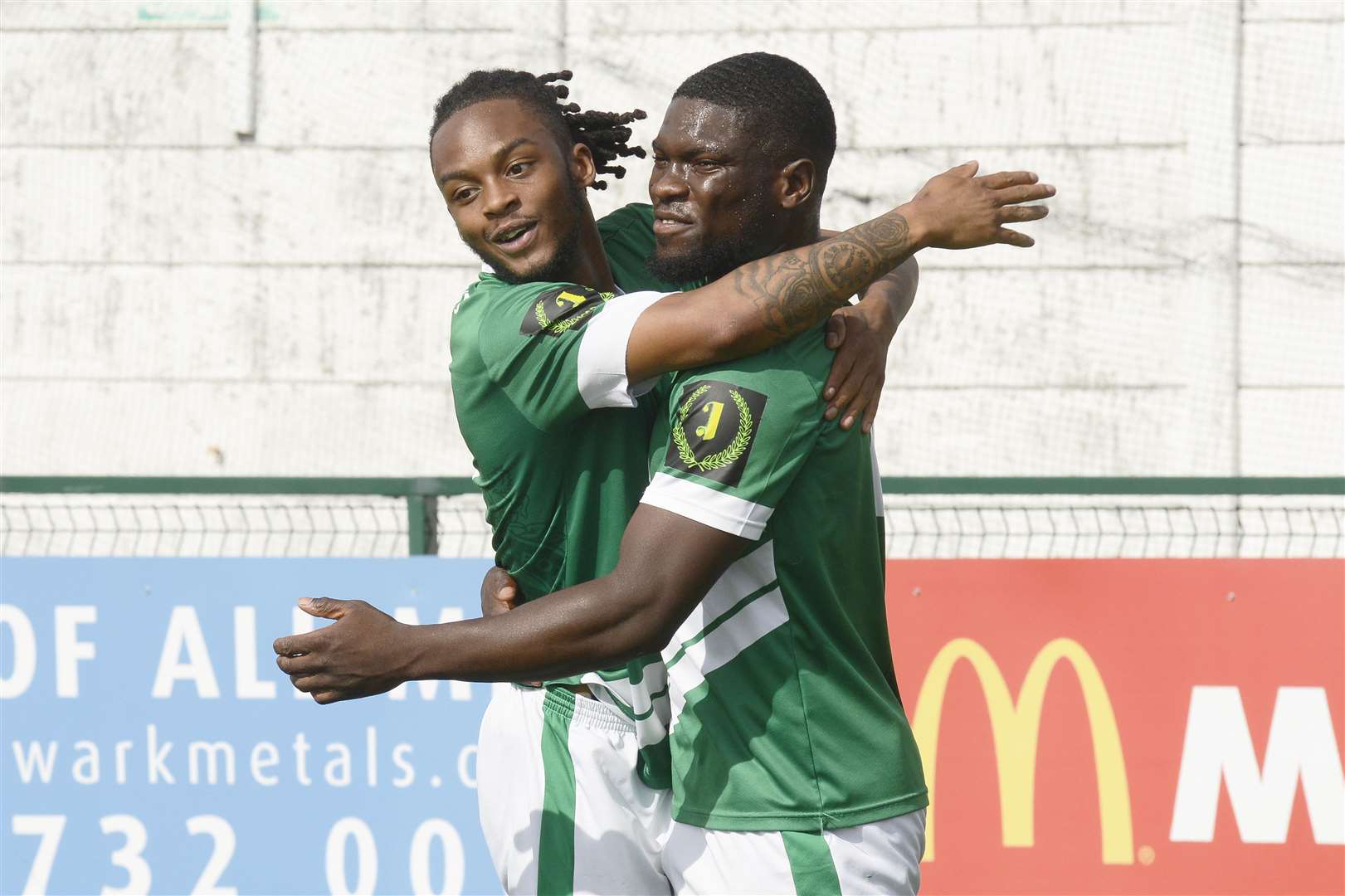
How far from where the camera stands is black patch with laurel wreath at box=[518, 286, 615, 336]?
2.33 metres

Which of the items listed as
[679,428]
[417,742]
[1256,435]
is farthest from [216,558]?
[1256,435]

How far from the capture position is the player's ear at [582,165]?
2.79 meters

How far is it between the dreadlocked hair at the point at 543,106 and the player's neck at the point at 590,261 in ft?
0.49

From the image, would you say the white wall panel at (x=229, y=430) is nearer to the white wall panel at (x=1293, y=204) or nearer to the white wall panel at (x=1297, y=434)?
the white wall panel at (x=1297, y=434)

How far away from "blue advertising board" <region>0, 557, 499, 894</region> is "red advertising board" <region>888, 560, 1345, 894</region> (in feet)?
5.27

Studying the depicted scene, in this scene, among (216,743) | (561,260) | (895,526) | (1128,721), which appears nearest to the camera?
(561,260)

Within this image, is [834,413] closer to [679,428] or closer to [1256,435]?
[679,428]

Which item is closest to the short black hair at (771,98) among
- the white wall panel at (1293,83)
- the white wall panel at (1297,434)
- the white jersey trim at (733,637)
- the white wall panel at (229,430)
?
the white jersey trim at (733,637)

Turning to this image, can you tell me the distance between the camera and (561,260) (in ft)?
8.66

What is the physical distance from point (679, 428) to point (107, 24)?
21.9ft

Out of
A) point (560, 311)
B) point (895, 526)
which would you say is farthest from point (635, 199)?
point (560, 311)

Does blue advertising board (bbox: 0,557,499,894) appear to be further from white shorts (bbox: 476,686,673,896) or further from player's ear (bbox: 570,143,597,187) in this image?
player's ear (bbox: 570,143,597,187)

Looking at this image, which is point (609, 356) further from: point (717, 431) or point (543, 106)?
point (543, 106)

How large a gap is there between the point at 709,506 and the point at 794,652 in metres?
0.33
